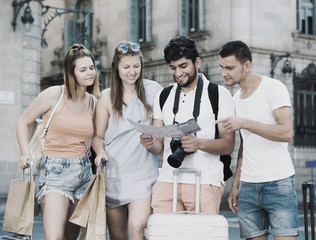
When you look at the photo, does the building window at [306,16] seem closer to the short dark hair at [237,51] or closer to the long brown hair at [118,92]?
A: the long brown hair at [118,92]

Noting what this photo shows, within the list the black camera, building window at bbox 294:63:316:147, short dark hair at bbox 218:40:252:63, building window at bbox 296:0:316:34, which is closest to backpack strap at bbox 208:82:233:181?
short dark hair at bbox 218:40:252:63

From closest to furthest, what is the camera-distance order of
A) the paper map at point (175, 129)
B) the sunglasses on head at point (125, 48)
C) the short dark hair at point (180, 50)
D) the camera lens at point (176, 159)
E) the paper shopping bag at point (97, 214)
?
Result: the paper map at point (175, 129), the camera lens at point (176, 159), the short dark hair at point (180, 50), the paper shopping bag at point (97, 214), the sunglasses on head at point (125, 48)

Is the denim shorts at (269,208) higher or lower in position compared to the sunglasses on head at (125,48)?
lower

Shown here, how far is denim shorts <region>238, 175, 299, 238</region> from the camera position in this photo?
469cm

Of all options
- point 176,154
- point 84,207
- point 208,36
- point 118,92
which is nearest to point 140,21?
point 208,36

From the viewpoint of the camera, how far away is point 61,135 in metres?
5.27

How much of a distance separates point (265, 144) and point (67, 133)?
60.6 inches

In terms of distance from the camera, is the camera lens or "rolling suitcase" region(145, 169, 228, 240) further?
the camera lens

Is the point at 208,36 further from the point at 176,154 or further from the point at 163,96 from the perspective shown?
the point at 176,154

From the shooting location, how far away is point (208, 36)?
68.7 feet

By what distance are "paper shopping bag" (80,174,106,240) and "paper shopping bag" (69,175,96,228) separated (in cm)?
4

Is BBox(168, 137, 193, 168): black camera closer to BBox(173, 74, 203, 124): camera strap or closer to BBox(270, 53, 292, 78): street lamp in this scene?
BBox(173, 74, 203, 124): camera strap

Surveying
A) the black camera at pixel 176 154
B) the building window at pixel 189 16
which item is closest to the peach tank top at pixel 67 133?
the black camera at pixel 176 154

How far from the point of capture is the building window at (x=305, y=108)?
20.9 m
